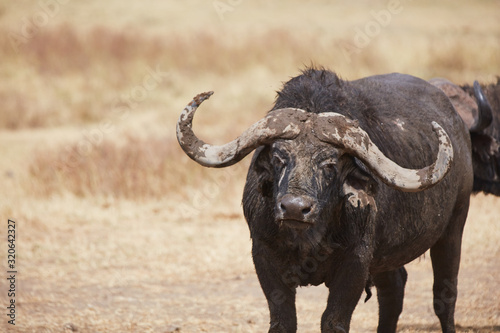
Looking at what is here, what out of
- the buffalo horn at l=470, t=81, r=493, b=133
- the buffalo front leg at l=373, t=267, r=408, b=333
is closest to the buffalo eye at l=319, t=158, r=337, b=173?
the buffalo front leg at l=373, t=267, r=408, b=333

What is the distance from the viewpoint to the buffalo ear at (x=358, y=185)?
15.4ft

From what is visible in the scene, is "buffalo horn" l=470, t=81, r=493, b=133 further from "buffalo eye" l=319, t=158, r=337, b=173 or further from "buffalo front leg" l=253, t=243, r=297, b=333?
"buffalo front leg" l=253, t=243, r=297, b=333

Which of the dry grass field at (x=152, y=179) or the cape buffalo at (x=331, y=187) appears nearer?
the cape buffalo at (x=331, y=187)

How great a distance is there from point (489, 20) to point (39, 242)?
104ft

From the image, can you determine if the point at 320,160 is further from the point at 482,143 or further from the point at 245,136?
the point at 482,143

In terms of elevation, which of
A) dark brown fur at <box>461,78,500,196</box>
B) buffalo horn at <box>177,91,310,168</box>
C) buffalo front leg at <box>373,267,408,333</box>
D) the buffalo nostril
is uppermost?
dark brown fur at <box>461,78,500,196</box>

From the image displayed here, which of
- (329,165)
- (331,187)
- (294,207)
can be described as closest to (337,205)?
(331,187)

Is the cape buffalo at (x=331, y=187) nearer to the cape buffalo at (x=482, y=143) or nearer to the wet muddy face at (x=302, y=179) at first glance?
the wet muddy face at (x=302, y=179)

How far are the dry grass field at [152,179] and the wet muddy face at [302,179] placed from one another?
1.13 meters

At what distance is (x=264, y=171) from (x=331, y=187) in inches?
18.3

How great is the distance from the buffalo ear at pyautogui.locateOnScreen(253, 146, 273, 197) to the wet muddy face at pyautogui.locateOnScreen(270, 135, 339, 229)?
0.07m

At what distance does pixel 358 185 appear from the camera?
4.76 metres

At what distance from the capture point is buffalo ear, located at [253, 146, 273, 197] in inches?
188

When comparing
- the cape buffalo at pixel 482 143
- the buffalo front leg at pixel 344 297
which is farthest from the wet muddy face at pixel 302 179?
the cape buffalo at pixel 482 143
